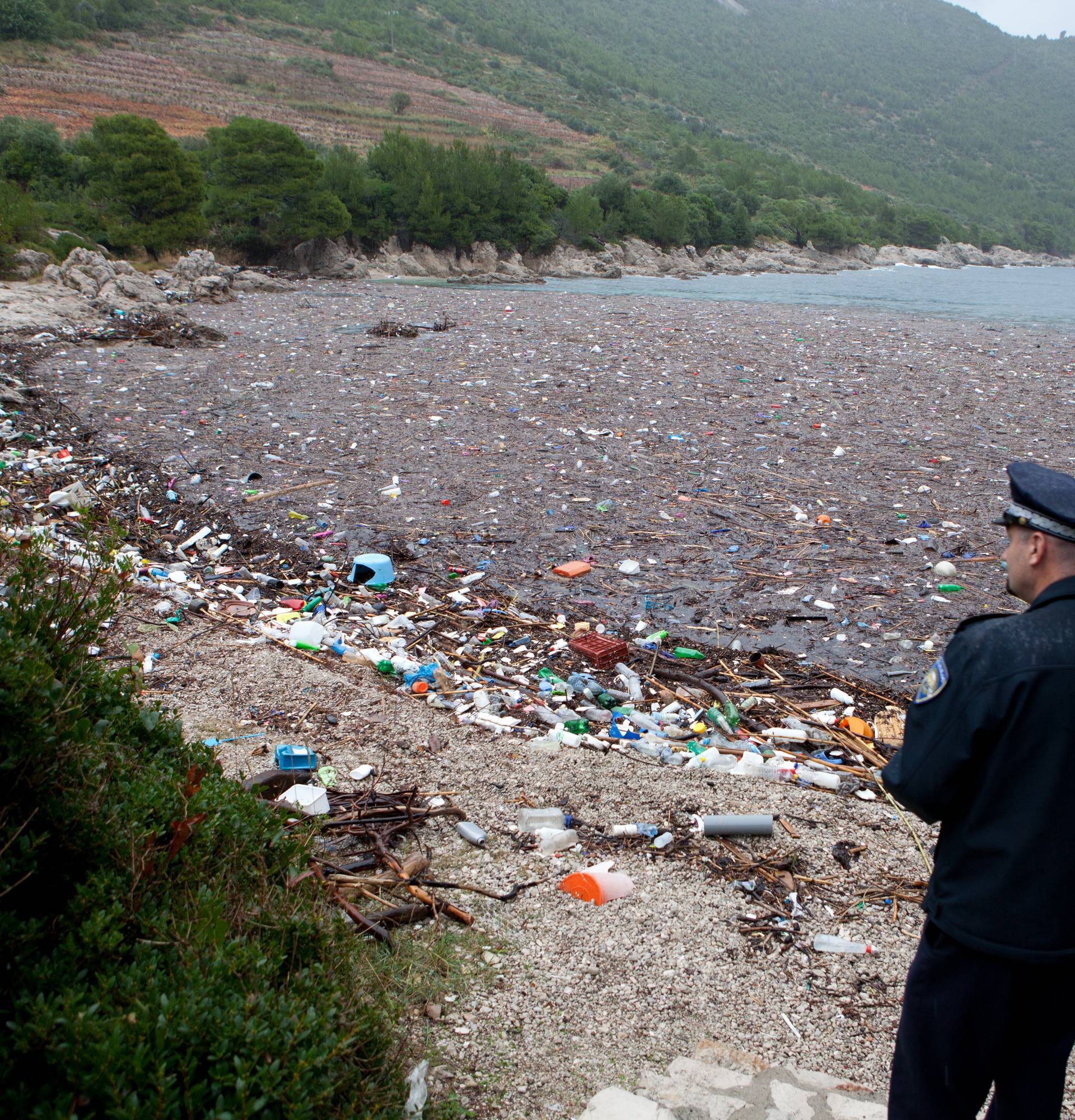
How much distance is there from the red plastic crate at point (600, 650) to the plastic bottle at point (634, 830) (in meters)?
1.42

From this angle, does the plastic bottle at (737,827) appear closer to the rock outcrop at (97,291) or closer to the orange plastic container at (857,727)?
the orange plastic container at (857,727)

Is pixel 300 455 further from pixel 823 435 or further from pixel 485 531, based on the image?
pixel 823 435

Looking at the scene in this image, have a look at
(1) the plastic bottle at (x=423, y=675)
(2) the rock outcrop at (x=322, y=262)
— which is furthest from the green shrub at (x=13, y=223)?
(1) the plastic bottle at (x=423, y=675)

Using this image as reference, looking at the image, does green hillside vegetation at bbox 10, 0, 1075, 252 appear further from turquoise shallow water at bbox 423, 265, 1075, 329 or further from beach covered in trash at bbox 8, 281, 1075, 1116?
beach covered in trash at bbox 8, 281, 1075, 1116

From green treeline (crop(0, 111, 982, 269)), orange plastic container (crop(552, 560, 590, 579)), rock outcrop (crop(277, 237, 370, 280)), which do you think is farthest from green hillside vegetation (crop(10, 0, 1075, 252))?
orange plastic container (crop(552, 560, 590, 579))

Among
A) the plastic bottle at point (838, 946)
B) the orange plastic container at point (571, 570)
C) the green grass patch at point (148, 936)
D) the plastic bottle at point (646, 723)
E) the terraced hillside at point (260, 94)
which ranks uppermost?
the terraced hillside at point (260, 94)

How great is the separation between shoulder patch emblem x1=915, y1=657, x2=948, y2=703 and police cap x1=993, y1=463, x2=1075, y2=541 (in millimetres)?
284

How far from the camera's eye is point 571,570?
5410 mm

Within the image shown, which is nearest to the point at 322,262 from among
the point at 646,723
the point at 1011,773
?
the point at 646,723

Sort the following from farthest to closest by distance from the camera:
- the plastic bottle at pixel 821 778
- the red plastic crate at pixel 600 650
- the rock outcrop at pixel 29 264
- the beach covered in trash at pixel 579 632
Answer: the rock outcrop at pixel 29 264 < the red plastic crate at pixel 600 650 < the plastic bottle at pixel 821 778 < the beach covered in trash at pixel 579 632

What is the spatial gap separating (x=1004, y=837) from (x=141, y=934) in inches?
61.7

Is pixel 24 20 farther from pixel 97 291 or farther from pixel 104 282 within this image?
pixel 97 291

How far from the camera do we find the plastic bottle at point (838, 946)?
2.44 m

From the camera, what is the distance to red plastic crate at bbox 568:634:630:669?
171 inches
